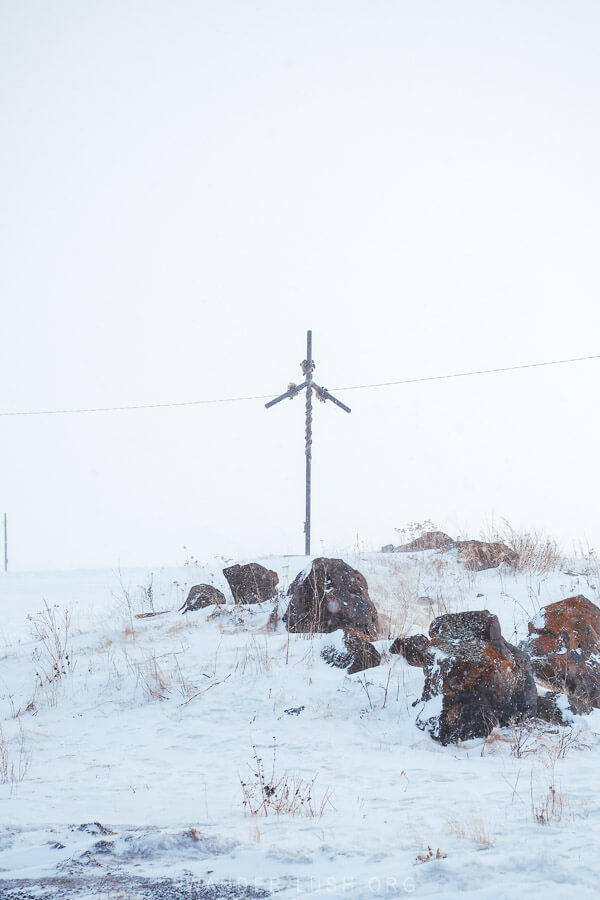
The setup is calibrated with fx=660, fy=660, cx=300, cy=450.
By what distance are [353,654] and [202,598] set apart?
368 centimetres

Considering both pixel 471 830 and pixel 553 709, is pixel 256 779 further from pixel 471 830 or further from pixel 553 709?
pixel 553 709

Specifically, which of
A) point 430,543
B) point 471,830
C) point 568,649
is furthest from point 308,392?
point 471,830

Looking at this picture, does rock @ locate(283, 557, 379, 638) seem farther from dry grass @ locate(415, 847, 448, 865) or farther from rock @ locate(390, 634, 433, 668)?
dry grass @ locate(415, 847, 448, 865)

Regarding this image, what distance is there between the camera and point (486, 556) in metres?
11.4

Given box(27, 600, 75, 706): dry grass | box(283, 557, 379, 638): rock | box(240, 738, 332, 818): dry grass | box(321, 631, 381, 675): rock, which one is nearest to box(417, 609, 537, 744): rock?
box(321, 631, 381, 675): rock

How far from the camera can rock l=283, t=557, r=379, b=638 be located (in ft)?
24.6

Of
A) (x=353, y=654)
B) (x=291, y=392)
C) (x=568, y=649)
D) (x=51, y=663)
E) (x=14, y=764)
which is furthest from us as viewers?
(x=291, y=392)

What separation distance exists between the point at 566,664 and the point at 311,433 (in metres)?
12.1

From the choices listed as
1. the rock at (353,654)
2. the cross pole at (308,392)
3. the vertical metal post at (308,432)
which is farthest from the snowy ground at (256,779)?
the cross pole at (308,392)

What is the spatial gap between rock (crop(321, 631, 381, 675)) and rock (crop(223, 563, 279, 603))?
2.93 m

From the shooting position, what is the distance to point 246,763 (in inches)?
165

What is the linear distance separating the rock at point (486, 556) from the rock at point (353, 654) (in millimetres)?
5443

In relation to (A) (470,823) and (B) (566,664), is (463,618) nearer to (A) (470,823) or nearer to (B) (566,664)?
(B) (566,664)

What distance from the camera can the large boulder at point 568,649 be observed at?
550 cm
